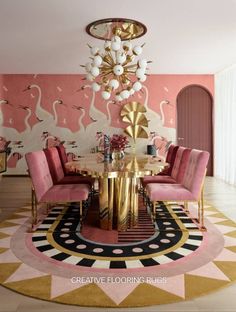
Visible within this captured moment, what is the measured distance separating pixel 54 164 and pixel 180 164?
1733 millimetres

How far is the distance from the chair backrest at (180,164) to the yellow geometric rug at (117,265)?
69cm

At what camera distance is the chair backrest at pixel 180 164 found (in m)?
3.63

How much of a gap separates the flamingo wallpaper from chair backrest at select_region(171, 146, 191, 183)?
314 centimetres

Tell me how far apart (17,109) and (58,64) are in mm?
1824

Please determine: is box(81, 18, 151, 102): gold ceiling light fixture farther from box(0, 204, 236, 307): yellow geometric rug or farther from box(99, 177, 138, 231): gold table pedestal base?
box(0, 204, 236, 307): yellow geometric rug

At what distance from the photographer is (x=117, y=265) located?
237cm

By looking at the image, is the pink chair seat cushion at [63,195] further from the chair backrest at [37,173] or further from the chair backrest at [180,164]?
the chair backrest at [180,164]

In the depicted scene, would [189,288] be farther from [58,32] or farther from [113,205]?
[58,32]

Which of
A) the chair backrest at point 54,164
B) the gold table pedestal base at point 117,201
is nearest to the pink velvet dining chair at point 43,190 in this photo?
the gold table pedestal base at point 117,201

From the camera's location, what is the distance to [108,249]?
8.80 feet

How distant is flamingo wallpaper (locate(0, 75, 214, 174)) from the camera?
7.10m

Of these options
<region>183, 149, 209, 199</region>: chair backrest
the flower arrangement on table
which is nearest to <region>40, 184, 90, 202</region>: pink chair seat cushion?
the flower arrangement on table

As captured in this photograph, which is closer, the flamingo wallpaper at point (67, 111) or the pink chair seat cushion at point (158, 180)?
the pink chair seat cushion at point (158, 180)

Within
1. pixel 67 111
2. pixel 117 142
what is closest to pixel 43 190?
pixel 117 142
